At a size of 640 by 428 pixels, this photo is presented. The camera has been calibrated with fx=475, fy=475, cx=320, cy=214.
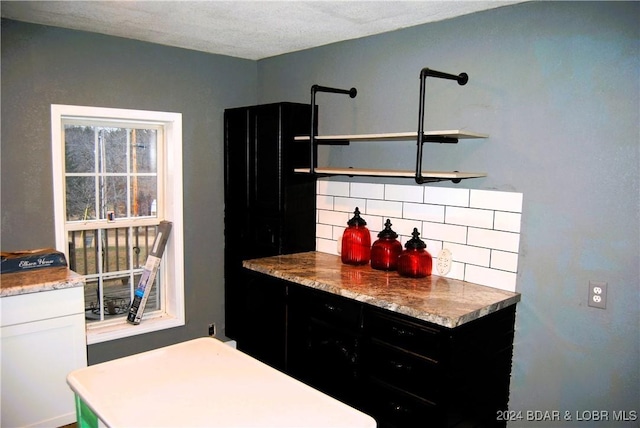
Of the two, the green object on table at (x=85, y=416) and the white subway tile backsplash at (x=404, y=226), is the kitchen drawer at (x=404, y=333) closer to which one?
the white subway tile backsplash at (x=404, y=226)

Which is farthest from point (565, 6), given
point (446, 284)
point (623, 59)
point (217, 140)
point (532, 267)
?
point (217, 140)

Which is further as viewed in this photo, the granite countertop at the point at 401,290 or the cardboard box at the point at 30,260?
the cardboard box at the point at 30,260

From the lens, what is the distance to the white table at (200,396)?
1.23 m

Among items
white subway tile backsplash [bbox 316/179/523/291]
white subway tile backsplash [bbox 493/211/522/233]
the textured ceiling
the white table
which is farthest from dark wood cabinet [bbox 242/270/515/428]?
the textured ceiling

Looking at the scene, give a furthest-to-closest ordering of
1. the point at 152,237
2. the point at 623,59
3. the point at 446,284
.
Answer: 1. the point at 152,237
2. the point at 446,284
3. the point at 623,59

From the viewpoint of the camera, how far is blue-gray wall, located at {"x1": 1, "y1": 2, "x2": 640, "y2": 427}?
2082mm

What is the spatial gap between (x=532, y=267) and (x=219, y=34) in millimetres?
2340

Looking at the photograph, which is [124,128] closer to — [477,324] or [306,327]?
[306,327]

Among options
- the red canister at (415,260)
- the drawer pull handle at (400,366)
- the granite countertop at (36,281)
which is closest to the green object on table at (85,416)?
the granite countertop at (36,281)

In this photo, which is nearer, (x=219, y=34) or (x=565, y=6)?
(x=565, y=6)

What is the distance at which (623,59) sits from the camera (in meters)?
2.03

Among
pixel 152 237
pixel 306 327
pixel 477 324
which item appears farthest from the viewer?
pixel 152 237

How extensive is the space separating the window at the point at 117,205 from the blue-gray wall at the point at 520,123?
0.09 m

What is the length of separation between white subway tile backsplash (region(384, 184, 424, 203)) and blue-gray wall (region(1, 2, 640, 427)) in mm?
150
